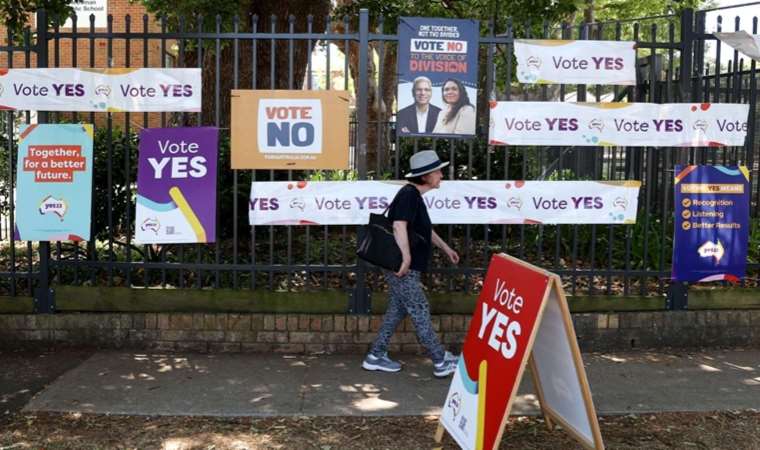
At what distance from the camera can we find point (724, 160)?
7.44 metres

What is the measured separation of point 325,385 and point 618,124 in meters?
3.22

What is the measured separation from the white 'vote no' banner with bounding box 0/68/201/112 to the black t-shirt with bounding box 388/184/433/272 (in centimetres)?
201

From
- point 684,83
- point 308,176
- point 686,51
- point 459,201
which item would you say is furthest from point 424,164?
point 686,51

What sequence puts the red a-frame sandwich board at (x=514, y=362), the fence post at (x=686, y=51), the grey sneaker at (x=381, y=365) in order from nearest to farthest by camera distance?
the red a-frame sandwich board at (x=514, y=362) → the grey sneaker at (x=381, y=365) → the fence post at (x=686, y=51)

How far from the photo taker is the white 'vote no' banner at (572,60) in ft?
20.9

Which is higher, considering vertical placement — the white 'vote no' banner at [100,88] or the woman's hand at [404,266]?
the white 'vote no' banner at [100,88]

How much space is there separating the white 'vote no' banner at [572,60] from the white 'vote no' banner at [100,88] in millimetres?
2694

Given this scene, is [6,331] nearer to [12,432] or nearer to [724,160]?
[12,432]

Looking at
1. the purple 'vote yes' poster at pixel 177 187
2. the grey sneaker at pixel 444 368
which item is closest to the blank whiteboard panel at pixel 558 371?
the grey sneaker at pixel 444 368

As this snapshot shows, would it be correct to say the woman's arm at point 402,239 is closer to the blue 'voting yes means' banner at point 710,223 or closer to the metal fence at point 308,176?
the metal fence at point 308,176

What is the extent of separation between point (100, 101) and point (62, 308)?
1737 mm

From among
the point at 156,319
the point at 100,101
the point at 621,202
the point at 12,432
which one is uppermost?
the point at 100,101

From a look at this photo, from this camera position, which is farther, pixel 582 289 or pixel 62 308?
pixel 582 289

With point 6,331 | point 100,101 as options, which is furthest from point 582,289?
point 6,331
